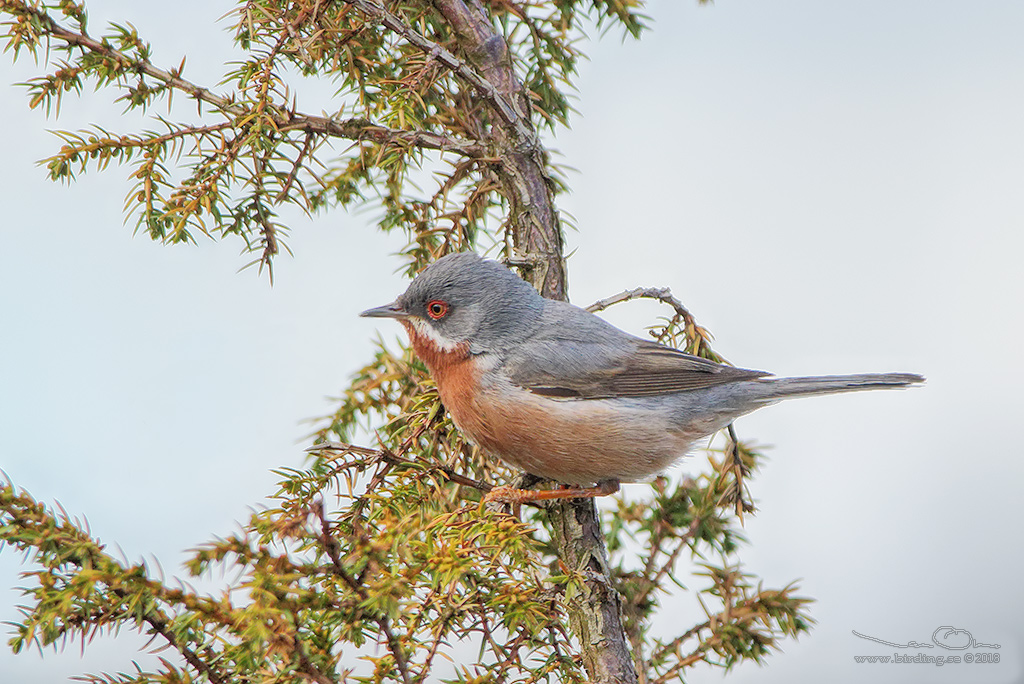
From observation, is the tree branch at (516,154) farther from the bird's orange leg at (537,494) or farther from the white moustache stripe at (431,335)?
the bird's orange leg at (537,494)

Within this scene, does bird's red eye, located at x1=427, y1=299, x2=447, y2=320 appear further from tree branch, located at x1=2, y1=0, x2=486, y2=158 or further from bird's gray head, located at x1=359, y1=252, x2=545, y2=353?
tree branch, located at x1=2, y1=0, x2=486, y2=158

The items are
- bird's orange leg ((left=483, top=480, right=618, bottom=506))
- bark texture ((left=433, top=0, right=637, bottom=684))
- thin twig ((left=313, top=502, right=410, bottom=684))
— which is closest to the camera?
thin twig ((left=313, top=502, right=410, bottom=684))

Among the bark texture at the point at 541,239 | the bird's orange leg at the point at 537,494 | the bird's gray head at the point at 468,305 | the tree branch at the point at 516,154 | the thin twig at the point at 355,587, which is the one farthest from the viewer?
the bird's gray head at the point at 468,305

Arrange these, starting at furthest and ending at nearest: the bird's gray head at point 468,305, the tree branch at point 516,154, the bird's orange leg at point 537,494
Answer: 1. the bird's gray head at point 468,305
2. the tree branch at point 516,154
3. the bird's orange leg at point 537,494

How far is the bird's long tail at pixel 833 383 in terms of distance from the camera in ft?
13.3

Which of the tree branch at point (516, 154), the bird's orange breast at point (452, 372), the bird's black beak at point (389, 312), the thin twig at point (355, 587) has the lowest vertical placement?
the thin twig at point (355, 587)

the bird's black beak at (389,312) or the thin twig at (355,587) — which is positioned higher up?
the bird's black beak at (389,312)

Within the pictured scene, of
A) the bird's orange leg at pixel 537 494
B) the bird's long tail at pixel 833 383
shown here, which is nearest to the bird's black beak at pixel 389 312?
the bird's orange leg at pixel 537 494

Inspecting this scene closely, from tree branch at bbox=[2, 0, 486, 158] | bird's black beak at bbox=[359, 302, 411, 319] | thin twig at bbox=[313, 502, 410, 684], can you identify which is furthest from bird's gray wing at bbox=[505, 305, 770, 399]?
thin twig at bbox=[313, 502, 410, 684]

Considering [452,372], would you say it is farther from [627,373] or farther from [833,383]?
[833,383]

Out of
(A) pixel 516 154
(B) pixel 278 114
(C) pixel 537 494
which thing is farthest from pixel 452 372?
(B) pixel 278 114

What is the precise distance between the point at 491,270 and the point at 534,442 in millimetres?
771

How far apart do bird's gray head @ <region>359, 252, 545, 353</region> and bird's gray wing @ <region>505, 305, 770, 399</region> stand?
0.37 ft

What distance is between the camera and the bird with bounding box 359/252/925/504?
3844 millimetres
